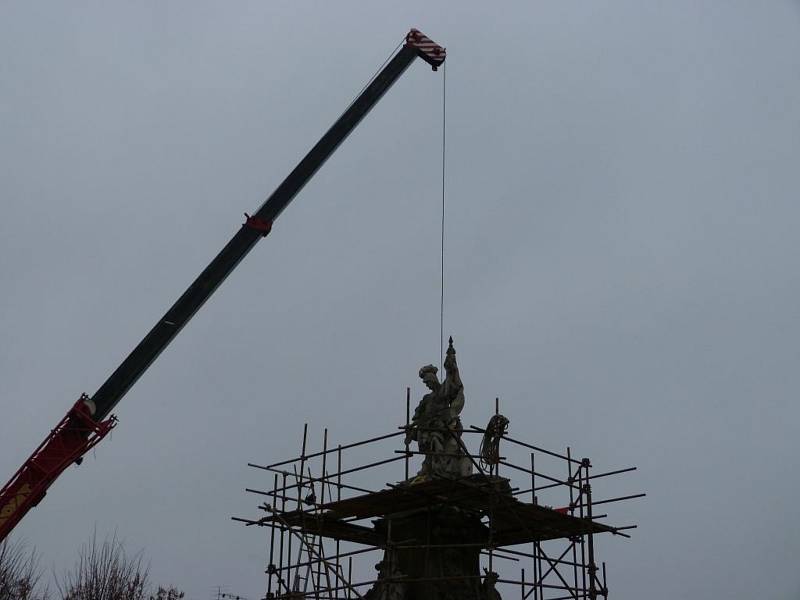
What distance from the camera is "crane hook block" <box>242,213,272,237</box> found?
81.3ft

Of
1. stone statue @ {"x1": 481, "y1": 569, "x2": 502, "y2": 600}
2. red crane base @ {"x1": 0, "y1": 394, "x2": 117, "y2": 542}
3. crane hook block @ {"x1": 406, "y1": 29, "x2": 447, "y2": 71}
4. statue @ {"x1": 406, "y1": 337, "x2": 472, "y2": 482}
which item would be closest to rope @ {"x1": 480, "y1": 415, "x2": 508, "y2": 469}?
statue @ {"x1": 406, "y1": 337, "x2": 472, "y2": 482}

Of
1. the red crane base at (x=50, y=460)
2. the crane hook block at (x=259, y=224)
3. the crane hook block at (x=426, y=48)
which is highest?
the crane hook block at (x=426, y=48)

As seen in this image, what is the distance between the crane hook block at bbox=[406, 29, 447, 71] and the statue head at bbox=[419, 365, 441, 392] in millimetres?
11368

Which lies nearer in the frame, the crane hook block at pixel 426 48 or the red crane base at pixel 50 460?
the red crane base at pixel 50 460

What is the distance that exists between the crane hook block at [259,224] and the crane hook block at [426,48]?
7479 millimetres

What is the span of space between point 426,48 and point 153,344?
39.3 feet

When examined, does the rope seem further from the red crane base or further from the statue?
the red crane base

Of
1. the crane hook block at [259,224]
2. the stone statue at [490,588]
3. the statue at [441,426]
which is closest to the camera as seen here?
the stone statue at [490,588]

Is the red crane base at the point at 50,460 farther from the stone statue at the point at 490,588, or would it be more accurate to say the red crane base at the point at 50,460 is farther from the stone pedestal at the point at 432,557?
the stone statue at the point at 490,588

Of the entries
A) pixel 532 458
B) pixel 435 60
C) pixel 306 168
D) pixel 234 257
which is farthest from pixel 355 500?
pixel 435 60

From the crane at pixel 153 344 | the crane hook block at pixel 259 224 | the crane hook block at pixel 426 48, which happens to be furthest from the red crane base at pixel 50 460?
the crane hook block at pixel 426 48

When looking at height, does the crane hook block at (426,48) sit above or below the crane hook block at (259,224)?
above

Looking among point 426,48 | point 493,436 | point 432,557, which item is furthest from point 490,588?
point 426,48

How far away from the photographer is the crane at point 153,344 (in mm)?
20641
